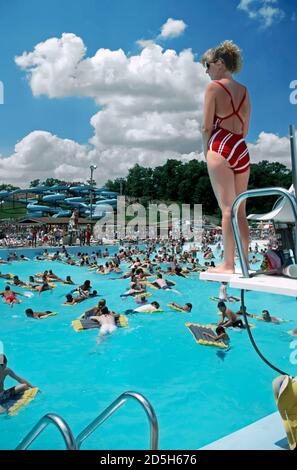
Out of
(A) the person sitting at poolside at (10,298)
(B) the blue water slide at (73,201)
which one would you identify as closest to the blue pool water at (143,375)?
(A) the person sitting at poolside at (10,298)

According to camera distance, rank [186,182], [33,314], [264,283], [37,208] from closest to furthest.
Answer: [264,283] < [33,314] < [37,208] < [186,182]

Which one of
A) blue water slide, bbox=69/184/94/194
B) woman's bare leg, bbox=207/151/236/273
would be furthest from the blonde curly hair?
blue water slide, bbox=69/184/94/194

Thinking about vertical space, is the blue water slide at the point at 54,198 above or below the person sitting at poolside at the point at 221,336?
above

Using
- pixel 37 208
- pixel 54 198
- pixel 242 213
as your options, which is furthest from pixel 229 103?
pixel 54 198

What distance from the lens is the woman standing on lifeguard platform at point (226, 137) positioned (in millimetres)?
2744

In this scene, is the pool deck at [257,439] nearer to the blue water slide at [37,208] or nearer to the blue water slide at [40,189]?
the blue water slide at [37,208]

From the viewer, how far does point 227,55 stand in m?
2.86

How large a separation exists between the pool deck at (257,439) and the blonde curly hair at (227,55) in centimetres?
269

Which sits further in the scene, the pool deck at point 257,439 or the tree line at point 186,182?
the tree line at point 186,182

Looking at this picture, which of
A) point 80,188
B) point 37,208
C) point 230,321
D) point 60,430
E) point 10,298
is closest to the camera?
point 60,430

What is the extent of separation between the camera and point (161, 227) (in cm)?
4209

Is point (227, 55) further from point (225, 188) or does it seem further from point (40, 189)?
point (40, 189)

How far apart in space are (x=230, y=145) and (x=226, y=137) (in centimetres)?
6

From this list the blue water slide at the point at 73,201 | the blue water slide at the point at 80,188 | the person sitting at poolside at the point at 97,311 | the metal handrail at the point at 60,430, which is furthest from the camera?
the blue water slide at the point at 80,188
